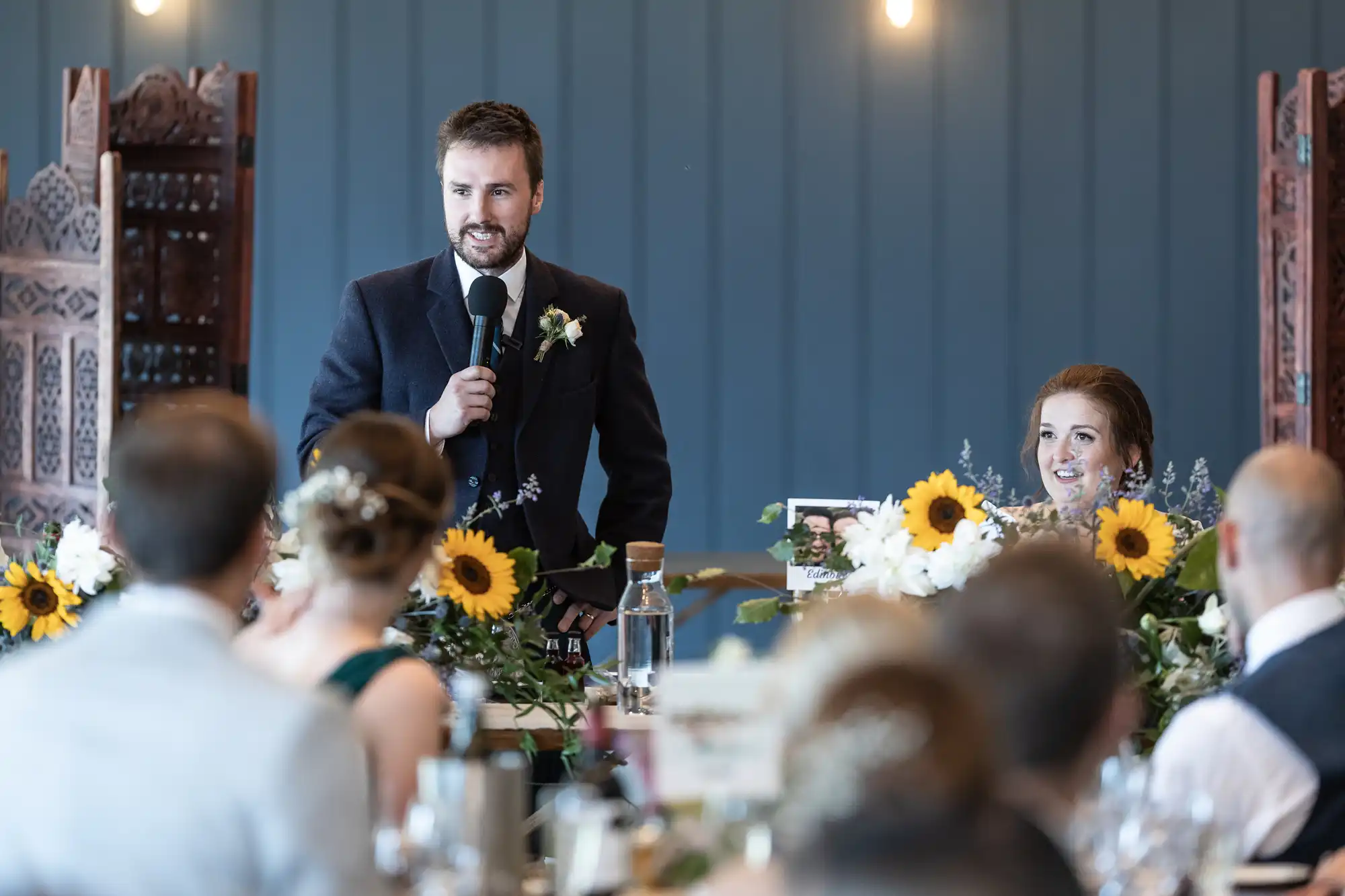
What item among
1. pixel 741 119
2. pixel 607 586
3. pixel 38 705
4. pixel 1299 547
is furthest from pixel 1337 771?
pixel 741 119

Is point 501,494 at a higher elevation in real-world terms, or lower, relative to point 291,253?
lower

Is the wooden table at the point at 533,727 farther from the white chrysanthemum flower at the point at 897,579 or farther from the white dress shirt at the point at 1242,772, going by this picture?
the white dress shirt at the point at 1242,772

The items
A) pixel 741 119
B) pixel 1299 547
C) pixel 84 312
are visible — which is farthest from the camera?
pixel 741 119

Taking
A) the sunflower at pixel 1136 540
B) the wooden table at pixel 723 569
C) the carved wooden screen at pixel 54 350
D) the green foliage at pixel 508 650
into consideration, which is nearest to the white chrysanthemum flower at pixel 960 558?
the sunflower at pixel 1136 540

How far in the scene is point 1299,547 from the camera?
181 cm

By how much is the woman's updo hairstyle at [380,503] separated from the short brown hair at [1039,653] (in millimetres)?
594

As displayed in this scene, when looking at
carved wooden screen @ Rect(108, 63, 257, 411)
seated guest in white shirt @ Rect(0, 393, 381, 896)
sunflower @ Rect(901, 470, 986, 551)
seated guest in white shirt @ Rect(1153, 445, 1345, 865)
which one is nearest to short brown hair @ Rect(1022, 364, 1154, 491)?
→ sunflower @ Rect(901, 470, 986, 551)

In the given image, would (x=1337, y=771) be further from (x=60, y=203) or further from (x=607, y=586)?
(x=60, y=203)

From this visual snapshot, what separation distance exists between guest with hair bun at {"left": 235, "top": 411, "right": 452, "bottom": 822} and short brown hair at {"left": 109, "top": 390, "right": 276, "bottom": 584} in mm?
203

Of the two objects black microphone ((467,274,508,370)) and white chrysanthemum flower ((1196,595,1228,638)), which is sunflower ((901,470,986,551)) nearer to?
white chrysanthemum flower ((1196,595,1228,638))

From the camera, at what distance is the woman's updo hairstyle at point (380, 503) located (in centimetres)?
162

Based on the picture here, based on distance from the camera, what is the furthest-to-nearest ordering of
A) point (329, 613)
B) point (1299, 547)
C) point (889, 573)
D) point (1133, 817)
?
1. point (889, 573)
2. point (1299, 547)
3. point (329, 613)
4. point (1133, 817)

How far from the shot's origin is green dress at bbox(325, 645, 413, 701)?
1.56 meters

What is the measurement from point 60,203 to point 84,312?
292 millimetres
